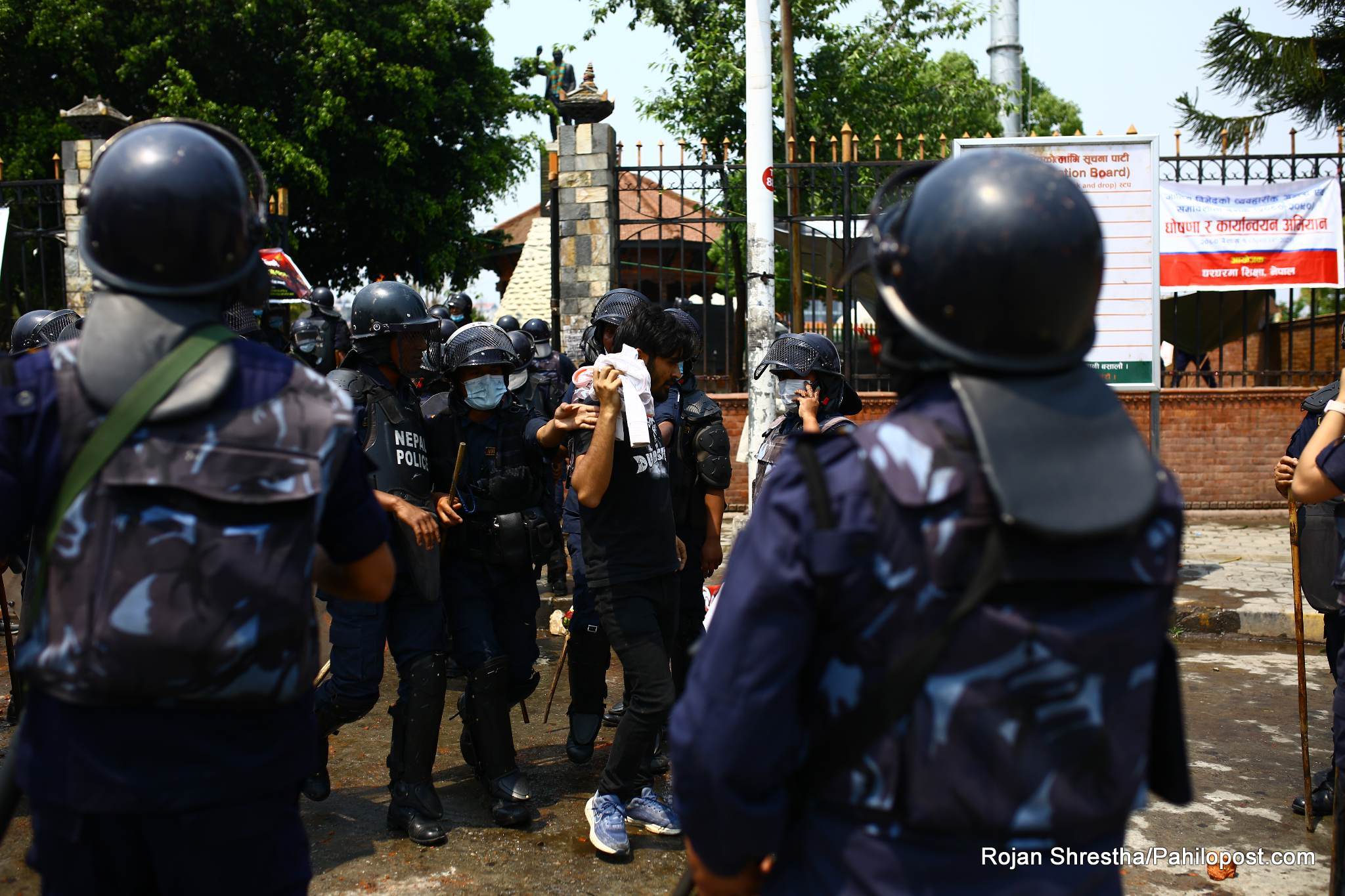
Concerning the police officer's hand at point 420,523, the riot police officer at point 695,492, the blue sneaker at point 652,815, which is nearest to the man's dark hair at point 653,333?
the riot police officer at point 695,492

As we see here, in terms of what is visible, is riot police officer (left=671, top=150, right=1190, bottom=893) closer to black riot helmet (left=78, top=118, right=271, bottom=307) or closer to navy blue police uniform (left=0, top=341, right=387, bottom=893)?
navy blue police uniform (left=0, top=341, right=387, bottom=893)

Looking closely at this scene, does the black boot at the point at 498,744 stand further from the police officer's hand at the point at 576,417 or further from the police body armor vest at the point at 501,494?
the police officer's hand at the point at 576,417

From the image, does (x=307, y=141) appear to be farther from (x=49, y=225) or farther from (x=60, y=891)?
(x=60, y=891)

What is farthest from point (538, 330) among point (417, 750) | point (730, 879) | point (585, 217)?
point (730, 879)

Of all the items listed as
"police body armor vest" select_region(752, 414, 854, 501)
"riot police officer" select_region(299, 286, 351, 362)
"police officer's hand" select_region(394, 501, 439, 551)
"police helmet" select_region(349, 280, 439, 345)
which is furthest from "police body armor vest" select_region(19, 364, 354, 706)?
"riot police officer" select_region(299, 286, 351, 362)

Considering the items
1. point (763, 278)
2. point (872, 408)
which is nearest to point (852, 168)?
point (872, 408)

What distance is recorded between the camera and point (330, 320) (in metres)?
8.44

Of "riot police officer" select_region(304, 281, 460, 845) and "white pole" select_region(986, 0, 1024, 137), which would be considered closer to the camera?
"riot police officer" select_region(304, 281, 460, 845)

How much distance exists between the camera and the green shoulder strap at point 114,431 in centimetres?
185

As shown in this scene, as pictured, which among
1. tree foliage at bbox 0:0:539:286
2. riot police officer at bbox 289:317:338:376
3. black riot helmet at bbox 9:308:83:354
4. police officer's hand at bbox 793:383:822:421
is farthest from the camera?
tree foliage at bbox 0:0:539:286

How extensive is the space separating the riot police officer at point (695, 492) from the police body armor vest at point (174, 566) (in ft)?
10.5

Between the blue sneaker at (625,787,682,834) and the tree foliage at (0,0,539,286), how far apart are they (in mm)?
16897

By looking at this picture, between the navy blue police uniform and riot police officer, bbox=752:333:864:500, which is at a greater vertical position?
riot police officer, bbox=752:333:864:500

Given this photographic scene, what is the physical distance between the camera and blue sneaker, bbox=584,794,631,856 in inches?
161
